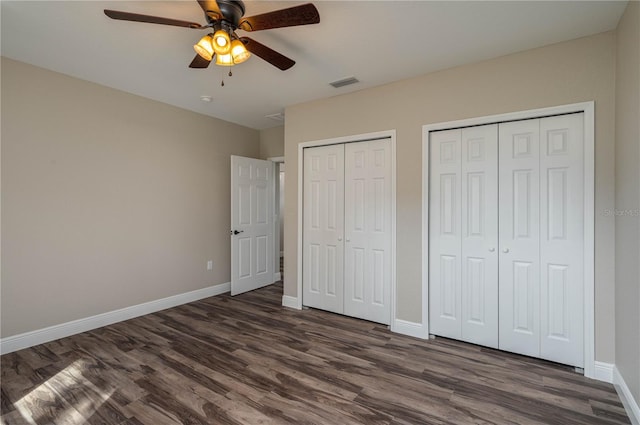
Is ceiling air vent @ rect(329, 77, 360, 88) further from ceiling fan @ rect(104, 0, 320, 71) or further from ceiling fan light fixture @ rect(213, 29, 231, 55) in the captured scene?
ceiling fan light fixture @ rect(213, 29, 231, 55)

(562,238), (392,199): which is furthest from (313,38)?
(562,238)

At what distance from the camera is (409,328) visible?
3041 mm

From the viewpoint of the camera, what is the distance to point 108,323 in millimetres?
3264

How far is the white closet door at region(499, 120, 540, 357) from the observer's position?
8.27ft

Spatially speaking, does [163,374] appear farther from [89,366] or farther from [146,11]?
[146,11]

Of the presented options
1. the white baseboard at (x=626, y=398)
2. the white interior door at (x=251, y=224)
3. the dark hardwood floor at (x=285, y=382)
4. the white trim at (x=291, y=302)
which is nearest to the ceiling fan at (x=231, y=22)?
the dark hardwood floor at (x=285, y=382)

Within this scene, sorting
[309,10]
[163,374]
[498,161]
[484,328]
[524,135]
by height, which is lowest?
[163,374]

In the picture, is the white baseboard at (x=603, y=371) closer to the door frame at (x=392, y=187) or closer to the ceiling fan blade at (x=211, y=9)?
the door frame at (x=392, y=187)

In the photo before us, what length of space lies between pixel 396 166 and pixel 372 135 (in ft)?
1.47

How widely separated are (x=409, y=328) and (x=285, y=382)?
1420 millimetres

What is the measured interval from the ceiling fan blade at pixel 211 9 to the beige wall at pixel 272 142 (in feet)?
10.0

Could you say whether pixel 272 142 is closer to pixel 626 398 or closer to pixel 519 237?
pixel 519 237

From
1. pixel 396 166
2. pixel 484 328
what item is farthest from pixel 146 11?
pixel 484 328

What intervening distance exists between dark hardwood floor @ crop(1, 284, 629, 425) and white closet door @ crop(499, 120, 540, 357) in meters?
0.25
